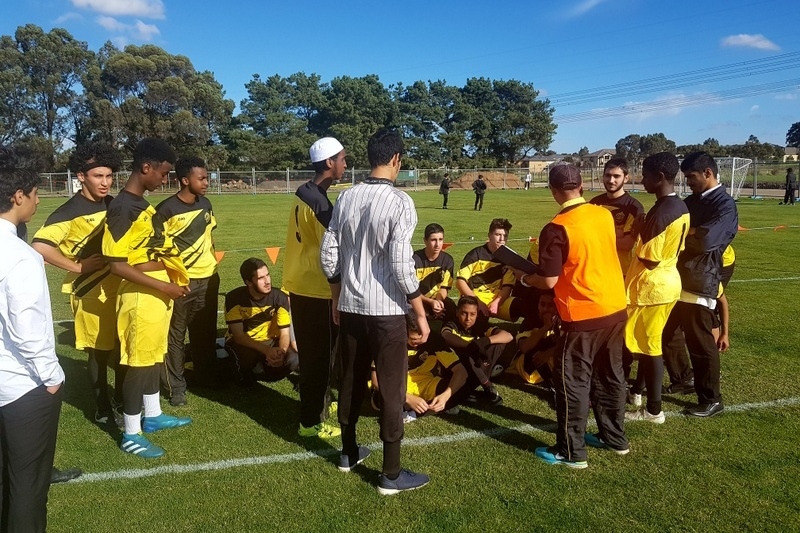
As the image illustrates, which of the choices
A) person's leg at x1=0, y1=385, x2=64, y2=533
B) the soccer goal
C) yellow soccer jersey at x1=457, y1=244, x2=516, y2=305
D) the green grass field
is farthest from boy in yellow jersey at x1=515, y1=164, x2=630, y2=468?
the soccer goal

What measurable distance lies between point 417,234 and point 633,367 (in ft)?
38.0

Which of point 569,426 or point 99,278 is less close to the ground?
point 99,278

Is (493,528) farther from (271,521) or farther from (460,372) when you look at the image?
(460,372)

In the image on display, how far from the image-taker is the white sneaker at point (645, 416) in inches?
182

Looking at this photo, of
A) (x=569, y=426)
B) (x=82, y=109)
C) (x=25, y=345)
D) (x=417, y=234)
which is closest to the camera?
(x=25, y=345)

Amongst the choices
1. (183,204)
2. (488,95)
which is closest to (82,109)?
(488,95)

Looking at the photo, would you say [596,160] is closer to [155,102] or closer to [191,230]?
[155,102]

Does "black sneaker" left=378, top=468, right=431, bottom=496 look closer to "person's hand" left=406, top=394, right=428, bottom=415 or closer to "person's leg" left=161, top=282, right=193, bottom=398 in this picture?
"person's hand" left=406, top=394, right=428, bottom=415

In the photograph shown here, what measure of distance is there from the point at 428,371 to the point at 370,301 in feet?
6.40

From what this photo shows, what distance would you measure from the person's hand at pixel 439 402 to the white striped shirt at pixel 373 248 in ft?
5.10

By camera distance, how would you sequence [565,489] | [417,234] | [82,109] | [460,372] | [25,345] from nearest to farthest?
[25,345]
[565,489]
[460,372]
[417,234]
[82,109]

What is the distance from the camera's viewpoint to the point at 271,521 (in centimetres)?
332

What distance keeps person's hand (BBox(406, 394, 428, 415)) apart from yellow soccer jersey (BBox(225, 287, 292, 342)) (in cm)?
163

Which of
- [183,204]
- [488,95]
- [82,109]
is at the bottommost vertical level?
[183,204]
